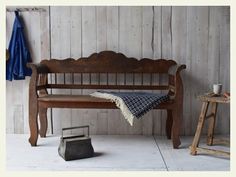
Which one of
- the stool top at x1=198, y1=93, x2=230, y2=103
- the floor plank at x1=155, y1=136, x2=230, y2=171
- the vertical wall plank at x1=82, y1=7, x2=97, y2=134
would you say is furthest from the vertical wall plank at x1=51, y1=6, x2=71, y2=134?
the stool top at x1=198, y1=93, x2=230, y2=103

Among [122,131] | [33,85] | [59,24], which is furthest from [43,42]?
[122,131]

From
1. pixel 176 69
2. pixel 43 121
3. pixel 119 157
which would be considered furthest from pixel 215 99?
pixel 43 121

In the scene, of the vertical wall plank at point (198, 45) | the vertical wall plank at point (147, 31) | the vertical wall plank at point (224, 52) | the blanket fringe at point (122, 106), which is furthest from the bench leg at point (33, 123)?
the vertical wall plank at point (224, 52)

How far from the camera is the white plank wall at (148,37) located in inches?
129

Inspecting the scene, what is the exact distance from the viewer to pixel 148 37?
3297 millimetres

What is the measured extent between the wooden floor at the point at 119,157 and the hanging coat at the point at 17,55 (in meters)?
0.68

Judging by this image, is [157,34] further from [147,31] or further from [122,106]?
[122,106]

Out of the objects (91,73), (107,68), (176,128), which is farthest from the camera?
(91,73)

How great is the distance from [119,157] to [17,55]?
1.58 metres

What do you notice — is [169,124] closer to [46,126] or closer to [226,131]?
[226,131]

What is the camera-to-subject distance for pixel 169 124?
3195 mm

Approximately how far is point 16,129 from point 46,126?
0.41 meters

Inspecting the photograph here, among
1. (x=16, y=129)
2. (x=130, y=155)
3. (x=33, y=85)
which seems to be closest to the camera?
(x=130, y=155)

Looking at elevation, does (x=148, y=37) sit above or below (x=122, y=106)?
above
